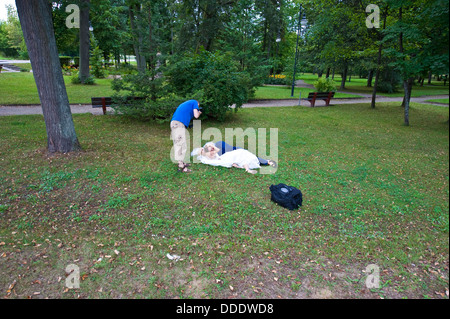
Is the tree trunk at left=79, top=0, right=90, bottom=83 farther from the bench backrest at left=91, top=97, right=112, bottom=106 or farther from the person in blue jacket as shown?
the person in blue jacket

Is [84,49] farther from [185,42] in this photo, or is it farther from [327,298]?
[327,298]

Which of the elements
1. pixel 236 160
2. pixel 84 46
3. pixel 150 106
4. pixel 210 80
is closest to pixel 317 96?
pixel 210 80

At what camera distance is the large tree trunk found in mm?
5758

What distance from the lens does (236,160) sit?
21.3ft

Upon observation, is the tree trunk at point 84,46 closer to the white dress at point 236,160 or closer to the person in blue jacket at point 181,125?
the person in blue jacket at point 181,125

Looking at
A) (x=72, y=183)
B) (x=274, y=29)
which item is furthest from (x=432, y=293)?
(x=274, y=29)

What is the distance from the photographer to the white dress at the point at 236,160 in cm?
641

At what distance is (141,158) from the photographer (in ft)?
22.5

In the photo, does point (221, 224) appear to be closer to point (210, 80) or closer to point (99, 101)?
point (210, 80)

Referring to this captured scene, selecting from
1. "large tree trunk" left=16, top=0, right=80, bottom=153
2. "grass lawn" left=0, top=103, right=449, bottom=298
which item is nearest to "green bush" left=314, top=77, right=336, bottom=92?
"grass lawn" left=0, top=103, right=449, bottom=298

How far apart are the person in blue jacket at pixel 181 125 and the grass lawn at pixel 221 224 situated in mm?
369

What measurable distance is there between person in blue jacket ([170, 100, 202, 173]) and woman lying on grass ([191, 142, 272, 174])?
27.0 inches

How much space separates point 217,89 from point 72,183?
6412 mm
